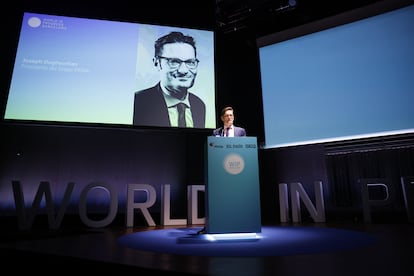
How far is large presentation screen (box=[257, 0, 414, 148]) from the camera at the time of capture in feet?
11.8

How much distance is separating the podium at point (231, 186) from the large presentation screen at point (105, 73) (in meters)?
1.91

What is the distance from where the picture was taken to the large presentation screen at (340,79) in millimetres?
3590

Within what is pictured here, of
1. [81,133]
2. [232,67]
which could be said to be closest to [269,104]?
[232,67]

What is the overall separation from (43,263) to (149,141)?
2729 millimetres

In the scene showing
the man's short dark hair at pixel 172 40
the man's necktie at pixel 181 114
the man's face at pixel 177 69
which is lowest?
the man's necktie at pixel 181 114

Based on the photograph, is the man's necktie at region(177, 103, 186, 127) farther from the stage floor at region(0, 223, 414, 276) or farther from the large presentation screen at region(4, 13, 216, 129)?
the stage floor at region(0, 223, 414, 276)

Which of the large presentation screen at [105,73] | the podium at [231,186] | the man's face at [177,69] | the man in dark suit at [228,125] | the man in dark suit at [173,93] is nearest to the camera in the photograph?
the podium at [231,186]

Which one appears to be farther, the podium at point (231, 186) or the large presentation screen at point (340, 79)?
the large presentation screen at point (340, 79)

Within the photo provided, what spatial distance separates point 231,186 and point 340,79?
2.77 m

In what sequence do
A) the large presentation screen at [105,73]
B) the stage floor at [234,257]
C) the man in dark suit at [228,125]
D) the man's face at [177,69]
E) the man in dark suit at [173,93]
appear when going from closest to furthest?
the stage floor at [234,257]
the man in dark suit at [228,125]
the large presentation screen at [105,73]
the man in dark suit at [173,93]
the man's face at [177,69]

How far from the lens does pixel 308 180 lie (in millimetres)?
4105

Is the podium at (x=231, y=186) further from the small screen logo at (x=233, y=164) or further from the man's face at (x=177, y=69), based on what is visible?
the man's face at (x=177, y=69)

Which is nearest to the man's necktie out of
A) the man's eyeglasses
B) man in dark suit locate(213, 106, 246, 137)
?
the man's eyeglasses

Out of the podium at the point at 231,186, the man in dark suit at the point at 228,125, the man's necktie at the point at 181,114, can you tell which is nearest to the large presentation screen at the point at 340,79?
the man's necktie at the point at 181,114
